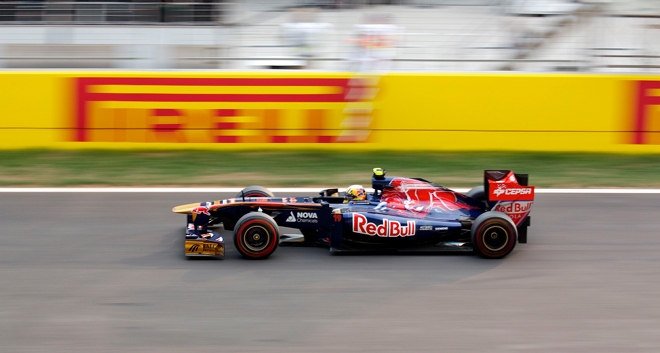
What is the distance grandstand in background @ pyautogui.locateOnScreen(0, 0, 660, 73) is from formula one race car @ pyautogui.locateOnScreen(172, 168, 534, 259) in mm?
4612

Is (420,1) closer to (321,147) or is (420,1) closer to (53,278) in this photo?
(321,147)

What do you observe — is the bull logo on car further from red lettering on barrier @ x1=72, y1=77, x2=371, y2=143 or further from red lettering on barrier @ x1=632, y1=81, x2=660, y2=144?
red lettering on barrier @ x1=632, y1=81, x2=660, y2=144

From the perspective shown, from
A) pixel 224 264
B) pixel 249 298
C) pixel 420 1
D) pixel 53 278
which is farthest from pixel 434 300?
pixel 420 1

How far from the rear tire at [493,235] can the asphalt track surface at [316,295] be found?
0.33 feet

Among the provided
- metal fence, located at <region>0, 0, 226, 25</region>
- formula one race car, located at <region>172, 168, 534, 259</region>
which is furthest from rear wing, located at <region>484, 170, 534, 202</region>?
metal fence, located at <region>0, 0, 226, 25</region>

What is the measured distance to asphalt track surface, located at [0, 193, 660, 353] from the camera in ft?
16.2

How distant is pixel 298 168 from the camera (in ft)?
33.4

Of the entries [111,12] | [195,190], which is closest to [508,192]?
[195,190]

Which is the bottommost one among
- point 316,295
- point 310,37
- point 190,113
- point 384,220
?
point 316,295

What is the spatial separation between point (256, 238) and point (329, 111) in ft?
15.7

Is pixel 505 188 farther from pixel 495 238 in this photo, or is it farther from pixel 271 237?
pixel 271 237

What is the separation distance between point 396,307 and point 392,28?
669 cm

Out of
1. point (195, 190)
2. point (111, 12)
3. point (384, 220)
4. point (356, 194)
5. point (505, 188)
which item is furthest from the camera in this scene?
point (111, 12)

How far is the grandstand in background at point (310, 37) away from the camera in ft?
36.5
